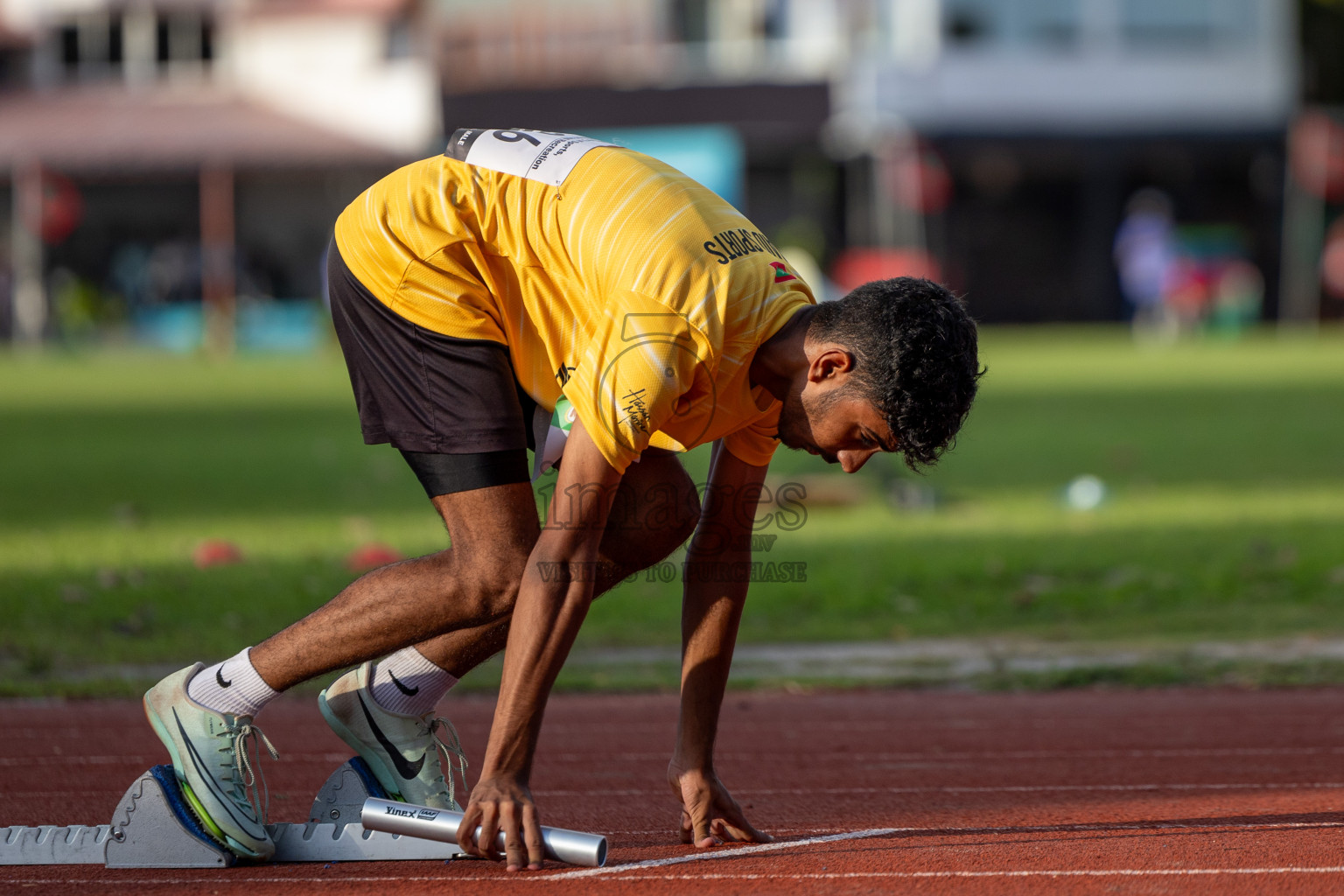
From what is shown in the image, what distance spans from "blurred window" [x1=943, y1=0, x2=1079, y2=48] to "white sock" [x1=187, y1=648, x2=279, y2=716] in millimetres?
31930

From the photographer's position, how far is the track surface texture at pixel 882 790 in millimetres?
3900

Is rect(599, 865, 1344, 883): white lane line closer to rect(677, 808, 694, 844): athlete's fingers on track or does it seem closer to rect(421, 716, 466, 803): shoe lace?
rect(677, 808, 694, 844): athlete's fingers on track

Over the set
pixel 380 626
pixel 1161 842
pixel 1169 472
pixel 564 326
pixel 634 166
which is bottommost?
pixel 1169 472

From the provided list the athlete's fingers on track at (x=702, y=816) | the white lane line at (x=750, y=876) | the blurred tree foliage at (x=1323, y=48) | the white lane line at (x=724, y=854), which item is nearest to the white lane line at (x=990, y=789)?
the white lane line at (x=724, y=854)

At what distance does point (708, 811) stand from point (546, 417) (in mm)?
1096

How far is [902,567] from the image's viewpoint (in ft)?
29.3

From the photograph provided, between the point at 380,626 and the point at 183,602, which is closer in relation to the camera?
the point at 380,626

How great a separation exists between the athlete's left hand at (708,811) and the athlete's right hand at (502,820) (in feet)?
1.78

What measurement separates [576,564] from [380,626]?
0.61 metres

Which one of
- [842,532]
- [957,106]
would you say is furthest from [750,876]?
[957,106]

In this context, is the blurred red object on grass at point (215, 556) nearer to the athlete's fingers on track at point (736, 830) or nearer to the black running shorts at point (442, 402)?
the black running shorts at point (442, 402)

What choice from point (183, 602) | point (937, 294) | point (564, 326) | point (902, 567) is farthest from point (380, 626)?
point (902, 567)

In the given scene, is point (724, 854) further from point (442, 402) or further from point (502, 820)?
point (442, 402)

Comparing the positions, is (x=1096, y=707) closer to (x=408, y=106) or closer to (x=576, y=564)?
(x=576, y=564)
